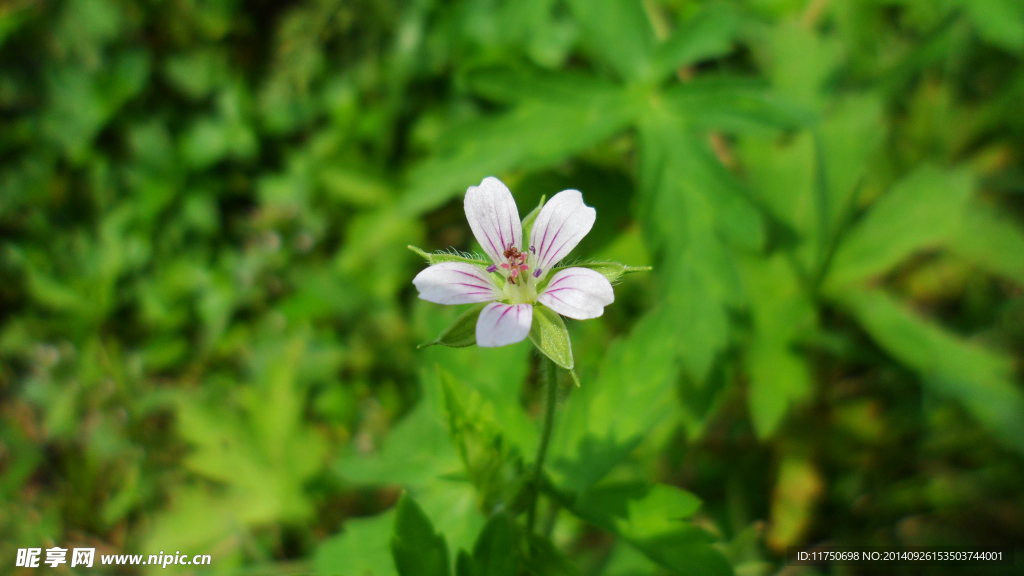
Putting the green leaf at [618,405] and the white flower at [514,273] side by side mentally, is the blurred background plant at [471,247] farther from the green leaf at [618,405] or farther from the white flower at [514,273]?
the white flower at [514,273]

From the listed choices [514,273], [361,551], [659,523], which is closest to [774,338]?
[659,523]

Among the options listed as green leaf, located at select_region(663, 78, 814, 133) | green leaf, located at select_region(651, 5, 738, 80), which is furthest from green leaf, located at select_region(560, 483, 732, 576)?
green leaf, located at select_region(651, 5, 738, 80)

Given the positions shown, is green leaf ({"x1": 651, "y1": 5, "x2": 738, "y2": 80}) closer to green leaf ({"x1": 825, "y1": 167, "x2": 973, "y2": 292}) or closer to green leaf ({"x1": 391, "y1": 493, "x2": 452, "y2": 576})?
green leaf ({"x1": 825, "y1": 167, "x2": 973, "y2": 292})

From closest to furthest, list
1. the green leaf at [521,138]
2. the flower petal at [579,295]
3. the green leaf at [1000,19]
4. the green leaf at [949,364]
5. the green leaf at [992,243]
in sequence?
the flower petal at [579,295] → the green leaf at [521,138] → the green leaf at [1000,19] → the green leaf at [949,364] → the green leaf at [992,243]

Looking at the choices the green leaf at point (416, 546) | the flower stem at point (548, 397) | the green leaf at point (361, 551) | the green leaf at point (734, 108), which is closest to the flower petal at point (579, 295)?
the flower stem at point (548, 397)

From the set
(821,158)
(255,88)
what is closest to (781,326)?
(821,158)

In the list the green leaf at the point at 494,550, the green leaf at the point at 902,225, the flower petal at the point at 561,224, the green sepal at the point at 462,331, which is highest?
the green leaf at the point at 902,225

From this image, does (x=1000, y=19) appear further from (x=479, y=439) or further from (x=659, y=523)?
(x=479, y=439)
